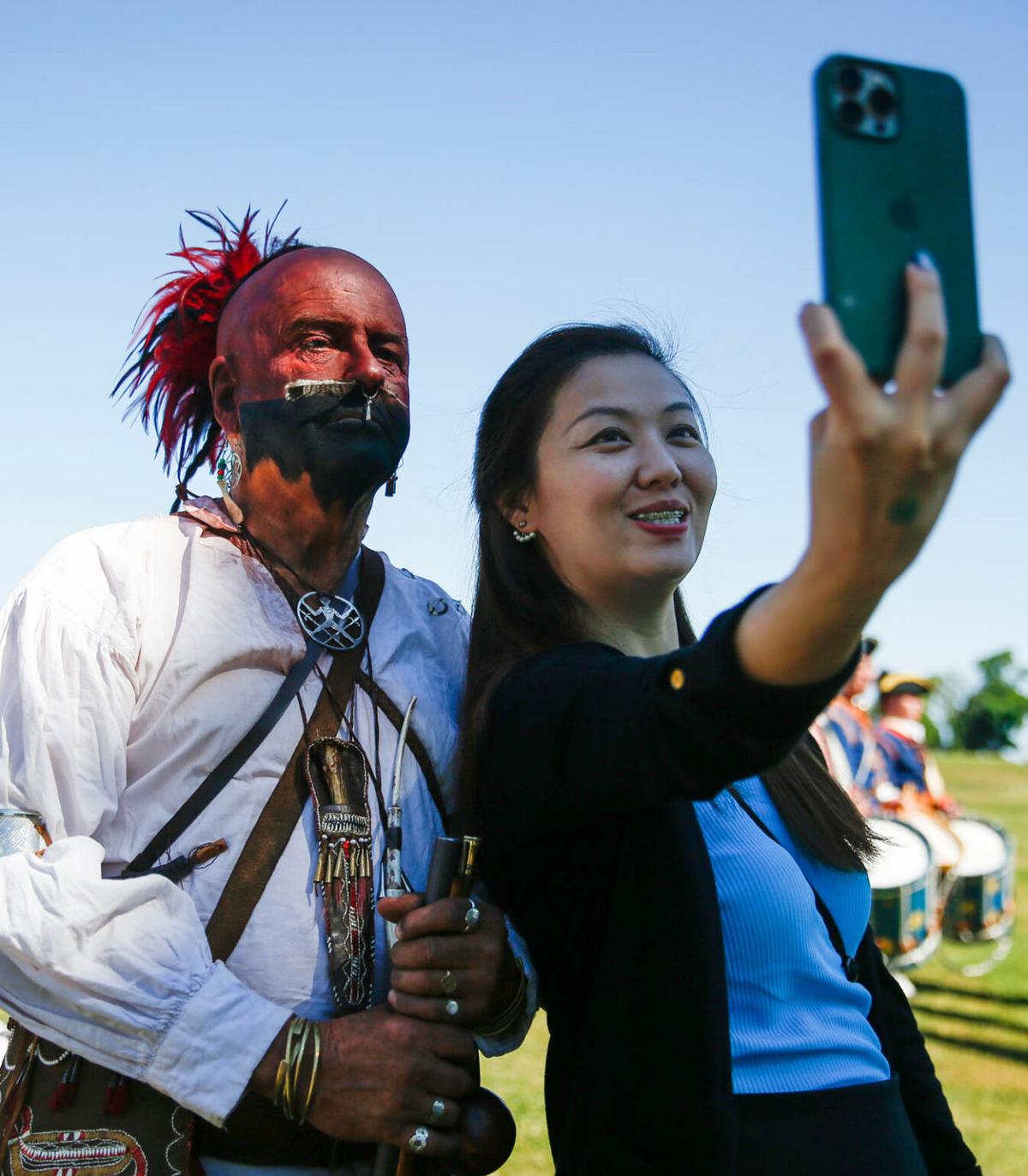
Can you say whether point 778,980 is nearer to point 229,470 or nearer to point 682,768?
point 682,768

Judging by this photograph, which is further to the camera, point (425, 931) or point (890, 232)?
point (425, 931)

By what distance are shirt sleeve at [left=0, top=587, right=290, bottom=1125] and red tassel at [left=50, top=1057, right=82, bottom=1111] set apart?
43mm

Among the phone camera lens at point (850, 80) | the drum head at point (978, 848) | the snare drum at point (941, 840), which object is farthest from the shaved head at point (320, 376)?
the drum head at point (978, 848)

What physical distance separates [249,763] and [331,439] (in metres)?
0.62

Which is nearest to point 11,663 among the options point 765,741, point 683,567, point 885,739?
point 683,567

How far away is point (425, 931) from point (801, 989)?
579 millimetres

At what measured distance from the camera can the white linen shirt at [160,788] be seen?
1877 mm

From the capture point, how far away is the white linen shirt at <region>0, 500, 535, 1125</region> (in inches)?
73.9

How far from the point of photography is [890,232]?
112 centimetres

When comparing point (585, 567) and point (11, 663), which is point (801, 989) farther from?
point (11, 663)

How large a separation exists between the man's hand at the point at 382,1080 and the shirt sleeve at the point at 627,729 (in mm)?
345

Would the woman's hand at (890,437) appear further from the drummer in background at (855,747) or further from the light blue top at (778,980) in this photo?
the drummer in background at (855,747)

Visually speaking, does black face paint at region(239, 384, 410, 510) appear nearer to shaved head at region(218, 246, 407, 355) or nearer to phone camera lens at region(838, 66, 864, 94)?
shaved head at region(218, 246, 407, 355)

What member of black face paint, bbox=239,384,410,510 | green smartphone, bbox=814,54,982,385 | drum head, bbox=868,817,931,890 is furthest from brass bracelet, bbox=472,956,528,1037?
drum head, bbox=868,817,931,890
